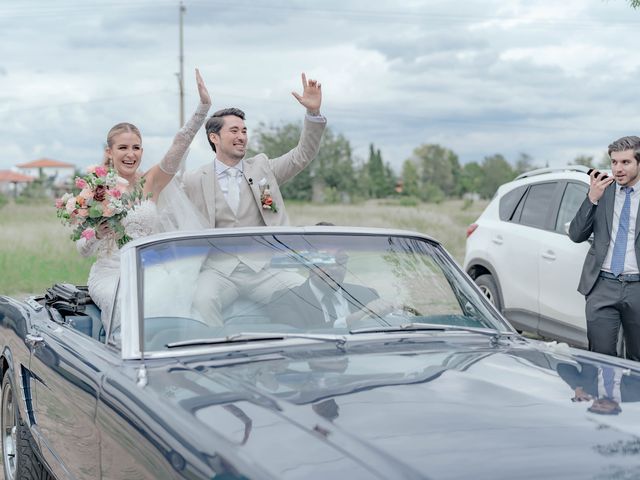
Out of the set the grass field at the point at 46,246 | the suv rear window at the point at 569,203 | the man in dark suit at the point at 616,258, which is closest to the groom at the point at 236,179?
the man in dark suit at the point at 616,258

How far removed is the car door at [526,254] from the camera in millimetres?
9680

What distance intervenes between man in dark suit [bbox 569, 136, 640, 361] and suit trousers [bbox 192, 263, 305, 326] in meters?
3.63

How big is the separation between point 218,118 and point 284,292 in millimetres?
2917

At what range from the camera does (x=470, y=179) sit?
394ft

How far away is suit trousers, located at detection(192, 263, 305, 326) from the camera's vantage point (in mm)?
Answer: 4055

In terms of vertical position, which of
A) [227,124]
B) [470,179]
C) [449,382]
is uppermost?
[227,124]

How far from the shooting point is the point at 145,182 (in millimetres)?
6711

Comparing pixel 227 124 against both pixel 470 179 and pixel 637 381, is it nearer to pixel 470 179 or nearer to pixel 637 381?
pixel 637 381

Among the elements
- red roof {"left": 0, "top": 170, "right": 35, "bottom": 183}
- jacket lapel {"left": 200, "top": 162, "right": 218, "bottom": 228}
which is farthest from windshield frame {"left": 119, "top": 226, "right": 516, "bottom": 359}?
red roof {"left": 0, "top": 170, "right": 35, "bottom": 183}

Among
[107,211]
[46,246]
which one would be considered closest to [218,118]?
[107,211]

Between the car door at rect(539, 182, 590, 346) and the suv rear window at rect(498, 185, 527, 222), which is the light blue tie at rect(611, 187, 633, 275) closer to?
the car door at rect(539, 182, 590, 346)

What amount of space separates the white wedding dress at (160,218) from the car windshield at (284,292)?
5.35 ft

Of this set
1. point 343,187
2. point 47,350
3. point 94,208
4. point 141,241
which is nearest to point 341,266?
point 141,241

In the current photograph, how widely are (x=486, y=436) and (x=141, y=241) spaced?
205cm
